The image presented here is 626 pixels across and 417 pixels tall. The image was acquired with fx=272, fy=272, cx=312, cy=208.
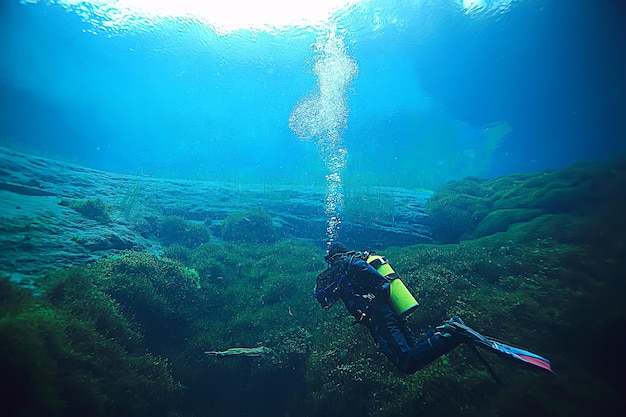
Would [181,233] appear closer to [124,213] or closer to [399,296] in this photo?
[124,213]

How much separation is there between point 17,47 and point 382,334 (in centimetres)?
6018

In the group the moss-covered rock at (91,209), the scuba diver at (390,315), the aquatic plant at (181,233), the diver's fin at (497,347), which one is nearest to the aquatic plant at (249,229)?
the aquatic plant at (181,233)

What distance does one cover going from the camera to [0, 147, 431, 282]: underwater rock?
9.87 meters

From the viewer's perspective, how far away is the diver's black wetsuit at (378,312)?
4.89 m

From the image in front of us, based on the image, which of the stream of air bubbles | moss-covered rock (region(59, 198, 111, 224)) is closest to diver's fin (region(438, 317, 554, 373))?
the stream of air bubbles

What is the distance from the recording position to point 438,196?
79.6 feet

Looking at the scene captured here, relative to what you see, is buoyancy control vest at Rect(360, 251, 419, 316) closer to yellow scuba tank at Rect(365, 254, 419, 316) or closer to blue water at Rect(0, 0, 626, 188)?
yellow scuba tank at Rect(365, 254, 419, 316)

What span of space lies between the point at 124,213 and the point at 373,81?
4195cm

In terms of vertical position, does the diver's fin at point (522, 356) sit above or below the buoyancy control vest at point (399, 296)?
below

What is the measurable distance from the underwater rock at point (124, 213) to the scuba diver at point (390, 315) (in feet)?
28.6

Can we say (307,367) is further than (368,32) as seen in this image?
No

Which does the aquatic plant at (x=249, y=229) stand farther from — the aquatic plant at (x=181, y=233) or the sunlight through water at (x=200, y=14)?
the sunlight through water at (x=200, y=14)

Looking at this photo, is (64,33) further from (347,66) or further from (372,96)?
(372,96)

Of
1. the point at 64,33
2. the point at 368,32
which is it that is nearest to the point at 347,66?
the point at 368,32
